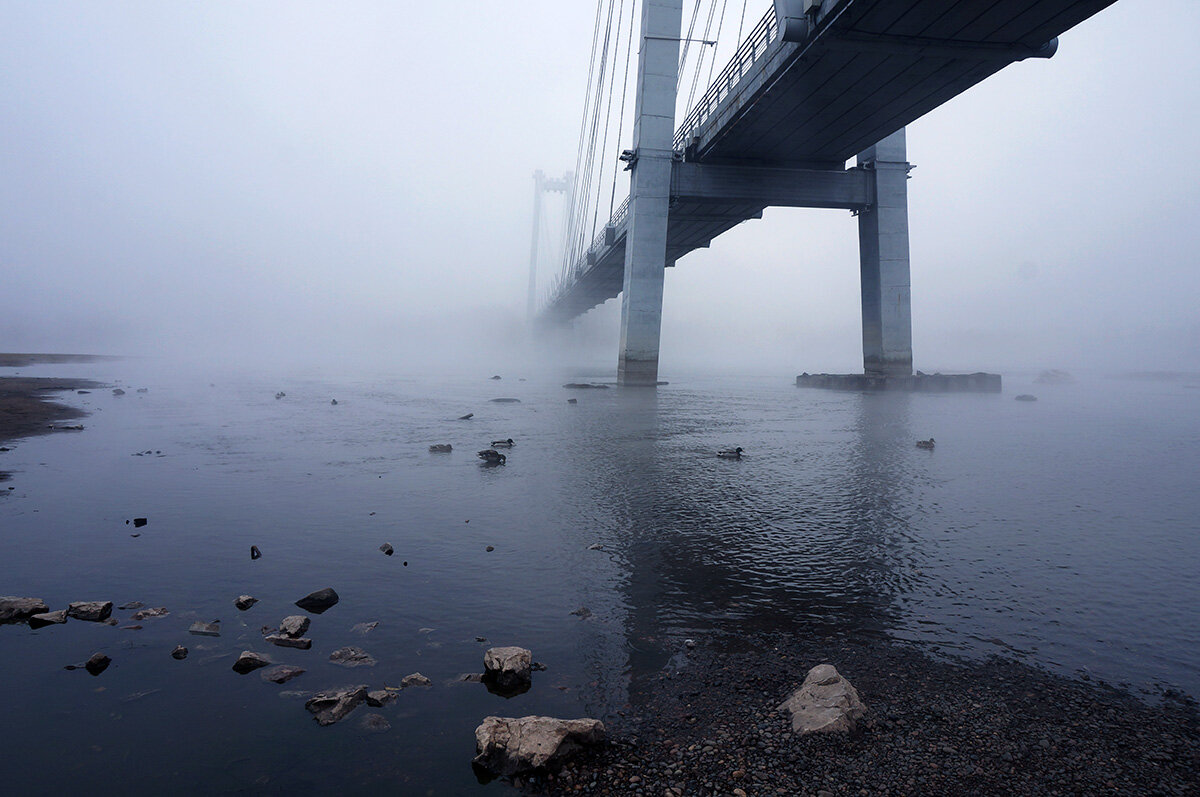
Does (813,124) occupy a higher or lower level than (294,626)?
higher

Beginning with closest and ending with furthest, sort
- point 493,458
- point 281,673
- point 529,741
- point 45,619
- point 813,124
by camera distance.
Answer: point 529,741, point 281,673, point 45,619, point 493,458, point 813,124

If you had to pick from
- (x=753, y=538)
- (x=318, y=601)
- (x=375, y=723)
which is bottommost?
(x=375, y=723)

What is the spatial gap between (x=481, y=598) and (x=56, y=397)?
92.9ft

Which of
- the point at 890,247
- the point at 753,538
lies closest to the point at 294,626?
the point at 753,538

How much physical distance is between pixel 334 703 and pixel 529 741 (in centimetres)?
123

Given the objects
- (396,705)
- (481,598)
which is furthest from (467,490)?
(396,705)

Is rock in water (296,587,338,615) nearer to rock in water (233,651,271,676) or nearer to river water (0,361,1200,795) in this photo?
river water (0,361,1200,795)

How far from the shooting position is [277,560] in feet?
20.4

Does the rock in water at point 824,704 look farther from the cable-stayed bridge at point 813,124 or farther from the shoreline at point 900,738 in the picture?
the cable-stayed bridge at point 813,124

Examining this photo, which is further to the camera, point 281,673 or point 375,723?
point 281,673

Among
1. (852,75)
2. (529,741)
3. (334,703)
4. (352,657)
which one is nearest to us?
(529,741)

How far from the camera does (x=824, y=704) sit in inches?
138

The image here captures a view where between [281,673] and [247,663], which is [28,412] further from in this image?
[281,673]

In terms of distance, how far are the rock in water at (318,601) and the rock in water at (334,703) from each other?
1.41 m
